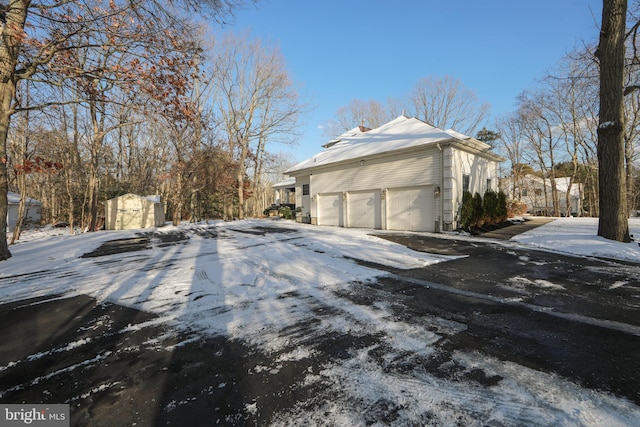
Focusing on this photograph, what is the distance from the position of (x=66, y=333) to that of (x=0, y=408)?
114cm

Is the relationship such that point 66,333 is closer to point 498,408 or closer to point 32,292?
point 32,292

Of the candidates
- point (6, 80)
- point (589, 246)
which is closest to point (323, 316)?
point (589, 246)

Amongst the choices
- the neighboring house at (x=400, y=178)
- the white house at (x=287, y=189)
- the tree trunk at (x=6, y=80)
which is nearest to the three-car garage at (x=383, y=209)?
the neighboring house at (x=400, y=178)

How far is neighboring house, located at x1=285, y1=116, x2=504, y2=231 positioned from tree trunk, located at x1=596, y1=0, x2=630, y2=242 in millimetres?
4151

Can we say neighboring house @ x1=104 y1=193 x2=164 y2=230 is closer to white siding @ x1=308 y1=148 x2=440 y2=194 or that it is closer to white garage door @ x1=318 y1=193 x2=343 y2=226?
white siding @ x1=308 y1=148 x2=440 y2=194

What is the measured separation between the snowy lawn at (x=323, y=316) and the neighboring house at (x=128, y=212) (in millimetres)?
10784

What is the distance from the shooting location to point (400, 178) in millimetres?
12164

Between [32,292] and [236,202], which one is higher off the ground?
[236,202]

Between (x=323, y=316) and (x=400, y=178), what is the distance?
1028cm

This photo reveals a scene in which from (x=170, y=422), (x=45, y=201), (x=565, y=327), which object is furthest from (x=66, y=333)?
(x=45, y=201)

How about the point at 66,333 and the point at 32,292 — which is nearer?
the point at 66,333

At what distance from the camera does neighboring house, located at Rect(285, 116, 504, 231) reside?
10.9 m

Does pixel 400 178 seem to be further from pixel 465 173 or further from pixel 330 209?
pixel 330 209

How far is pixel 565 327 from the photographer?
2.71 metres
